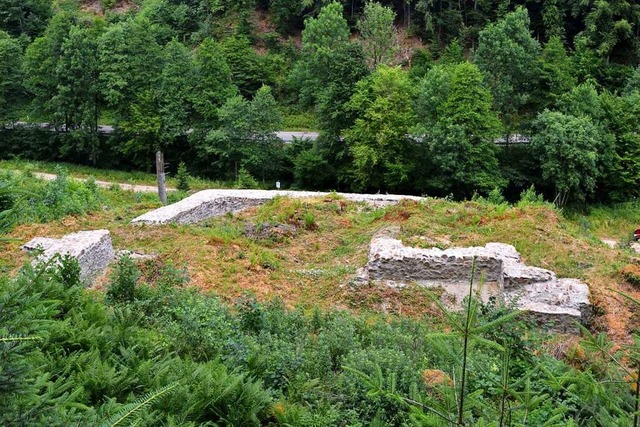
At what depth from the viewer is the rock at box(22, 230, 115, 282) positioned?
10422 mm

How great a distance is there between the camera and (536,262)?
11.7m

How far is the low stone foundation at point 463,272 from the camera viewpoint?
10.7 meters

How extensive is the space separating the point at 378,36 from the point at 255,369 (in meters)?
27.7

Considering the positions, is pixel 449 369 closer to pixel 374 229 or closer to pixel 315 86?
pixel 374 229

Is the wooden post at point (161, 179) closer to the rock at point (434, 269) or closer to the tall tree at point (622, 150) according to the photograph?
the rock at point (434, 269)

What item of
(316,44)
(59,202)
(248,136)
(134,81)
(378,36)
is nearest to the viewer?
(59,202)

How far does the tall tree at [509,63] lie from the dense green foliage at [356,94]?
7cm

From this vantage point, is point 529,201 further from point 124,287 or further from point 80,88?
point 80,88

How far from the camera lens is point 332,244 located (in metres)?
13.7

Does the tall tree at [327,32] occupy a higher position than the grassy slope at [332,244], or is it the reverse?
the tall tree at [327,32]

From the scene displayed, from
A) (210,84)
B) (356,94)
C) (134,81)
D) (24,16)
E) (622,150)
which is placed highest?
(24,16)

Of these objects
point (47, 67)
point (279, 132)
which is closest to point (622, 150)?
point (279, 132)

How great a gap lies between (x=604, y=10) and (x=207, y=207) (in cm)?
2669

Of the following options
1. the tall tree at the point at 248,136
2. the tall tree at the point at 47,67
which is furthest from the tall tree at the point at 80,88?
the tall tree at the point at 248,136
